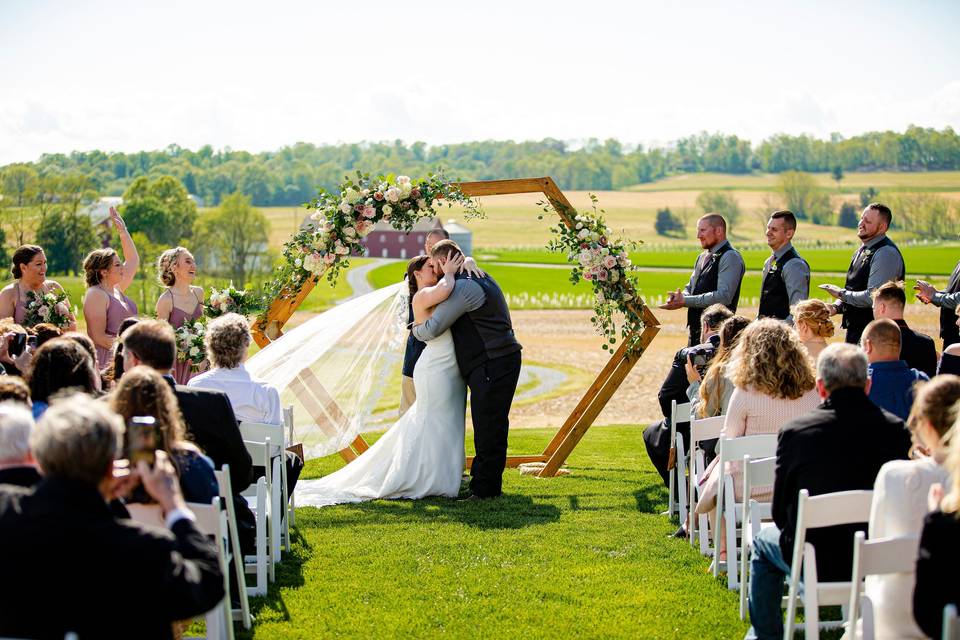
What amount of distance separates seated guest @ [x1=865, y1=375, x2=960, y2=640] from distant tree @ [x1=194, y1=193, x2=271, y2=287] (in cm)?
5896

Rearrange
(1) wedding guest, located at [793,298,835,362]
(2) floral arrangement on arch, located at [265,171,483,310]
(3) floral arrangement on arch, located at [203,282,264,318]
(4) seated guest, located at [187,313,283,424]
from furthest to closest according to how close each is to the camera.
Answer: (2) floral arrangement on arch, located at [265,171,483,310] → (3) floral arrangement on arch, located at [203,282,264,318] → (1) wedding guest, located at [793,298,835,362] → (4) seated guest, located at [187,313,283,424]

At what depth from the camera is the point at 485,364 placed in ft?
28.1

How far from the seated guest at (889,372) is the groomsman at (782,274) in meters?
3.26

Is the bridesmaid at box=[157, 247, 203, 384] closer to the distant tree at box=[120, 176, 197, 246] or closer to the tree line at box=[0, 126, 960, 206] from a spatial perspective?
the distant tree at box=[120, 176, 197, 246]

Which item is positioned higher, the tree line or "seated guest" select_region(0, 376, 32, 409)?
the tree line

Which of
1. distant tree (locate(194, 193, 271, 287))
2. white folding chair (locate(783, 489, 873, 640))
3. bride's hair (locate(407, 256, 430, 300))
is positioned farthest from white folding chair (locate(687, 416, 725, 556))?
distant tree (locate(194, 193, 271, 287))

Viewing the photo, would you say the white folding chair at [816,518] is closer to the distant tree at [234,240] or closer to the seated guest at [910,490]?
the seated guest at [910,490]

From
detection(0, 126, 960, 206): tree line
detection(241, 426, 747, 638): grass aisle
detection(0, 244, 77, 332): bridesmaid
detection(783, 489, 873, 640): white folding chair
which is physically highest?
detection(0, 126, 960, 206): tree line

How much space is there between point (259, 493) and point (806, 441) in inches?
116

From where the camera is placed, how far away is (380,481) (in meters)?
8.73

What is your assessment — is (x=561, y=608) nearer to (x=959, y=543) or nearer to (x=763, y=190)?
(x=959, y=543)

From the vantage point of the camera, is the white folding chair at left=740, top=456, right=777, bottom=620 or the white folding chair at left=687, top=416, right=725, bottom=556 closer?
the white folding chair at left=740, top=456, right=777, bottom=620

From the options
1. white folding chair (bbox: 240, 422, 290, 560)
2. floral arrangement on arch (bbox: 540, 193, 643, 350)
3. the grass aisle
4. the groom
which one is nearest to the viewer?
the grass aisle

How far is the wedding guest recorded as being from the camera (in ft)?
22.2
